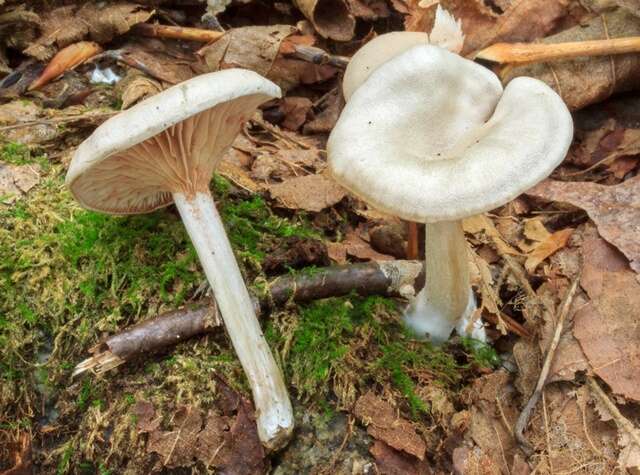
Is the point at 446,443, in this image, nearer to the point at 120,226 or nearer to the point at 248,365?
the point at 248,365

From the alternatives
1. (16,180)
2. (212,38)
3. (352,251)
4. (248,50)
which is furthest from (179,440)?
(212,38)

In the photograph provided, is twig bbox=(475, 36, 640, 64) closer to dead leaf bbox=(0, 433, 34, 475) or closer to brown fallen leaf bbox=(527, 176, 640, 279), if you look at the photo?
brown fallen leaf bbox=(527, 176, 640, 279)

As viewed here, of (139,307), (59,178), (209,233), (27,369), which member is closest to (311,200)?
(209,233)

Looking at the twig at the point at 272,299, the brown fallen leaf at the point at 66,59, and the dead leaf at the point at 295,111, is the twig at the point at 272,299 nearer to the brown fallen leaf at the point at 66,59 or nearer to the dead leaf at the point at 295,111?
the dead leaf at the point at 295,111

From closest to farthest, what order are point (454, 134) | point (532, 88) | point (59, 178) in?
point (532, 88) < point (454, 134) < point (59, 178)

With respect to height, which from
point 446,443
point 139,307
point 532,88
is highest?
point 532,88

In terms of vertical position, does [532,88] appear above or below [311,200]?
above

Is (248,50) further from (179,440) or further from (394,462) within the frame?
(394,462)
